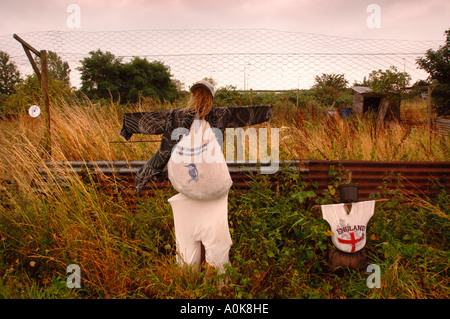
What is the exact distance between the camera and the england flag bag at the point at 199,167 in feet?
6.11

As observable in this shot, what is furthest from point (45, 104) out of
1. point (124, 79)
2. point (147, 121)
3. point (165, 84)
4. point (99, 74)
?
point (165, 84)

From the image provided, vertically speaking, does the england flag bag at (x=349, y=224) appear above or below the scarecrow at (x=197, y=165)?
below

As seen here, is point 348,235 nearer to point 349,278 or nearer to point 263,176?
point 349,278

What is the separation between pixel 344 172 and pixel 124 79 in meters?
13.7

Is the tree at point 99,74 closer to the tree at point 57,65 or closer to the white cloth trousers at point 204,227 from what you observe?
the tree at point 57,65

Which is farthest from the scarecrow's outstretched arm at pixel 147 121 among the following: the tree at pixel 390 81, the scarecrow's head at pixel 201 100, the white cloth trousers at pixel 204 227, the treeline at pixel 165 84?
the tree at pixel 390 81

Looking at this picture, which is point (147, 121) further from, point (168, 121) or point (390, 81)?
point (390, 81)

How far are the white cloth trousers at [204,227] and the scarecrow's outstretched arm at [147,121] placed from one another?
0.58 meters

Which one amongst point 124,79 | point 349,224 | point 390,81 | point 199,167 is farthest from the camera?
point 124,79

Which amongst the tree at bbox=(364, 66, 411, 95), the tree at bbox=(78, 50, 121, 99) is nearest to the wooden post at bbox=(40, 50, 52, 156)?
the tree at bbox=(364, 66, 411, 95)

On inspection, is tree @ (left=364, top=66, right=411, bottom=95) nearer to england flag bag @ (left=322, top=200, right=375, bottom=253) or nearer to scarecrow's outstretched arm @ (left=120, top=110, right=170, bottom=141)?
england flag bag @ (left=322, top=200, right=375, bottom=253)

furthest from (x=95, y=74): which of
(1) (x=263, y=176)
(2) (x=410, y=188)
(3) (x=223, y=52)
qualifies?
(2) (x=410, y=188)

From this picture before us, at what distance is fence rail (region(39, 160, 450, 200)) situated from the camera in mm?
3020

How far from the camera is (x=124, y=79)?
1418cm
